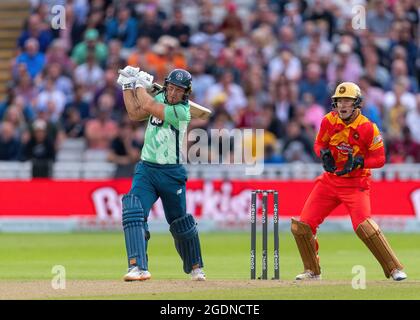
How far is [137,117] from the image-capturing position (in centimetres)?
1390

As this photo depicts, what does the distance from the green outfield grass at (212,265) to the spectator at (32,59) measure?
502 cm

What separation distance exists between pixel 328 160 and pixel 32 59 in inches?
545

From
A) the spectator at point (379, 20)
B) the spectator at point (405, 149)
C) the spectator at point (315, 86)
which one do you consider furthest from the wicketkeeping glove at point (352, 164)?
the spectator at point (379, 20)

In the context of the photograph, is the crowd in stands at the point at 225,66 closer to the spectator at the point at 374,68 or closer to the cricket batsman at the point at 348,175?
the spectator at the point at 374,68

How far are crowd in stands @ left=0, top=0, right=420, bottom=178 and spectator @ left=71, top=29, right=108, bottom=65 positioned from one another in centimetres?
3

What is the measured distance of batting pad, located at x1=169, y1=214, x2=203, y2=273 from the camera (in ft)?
46.2

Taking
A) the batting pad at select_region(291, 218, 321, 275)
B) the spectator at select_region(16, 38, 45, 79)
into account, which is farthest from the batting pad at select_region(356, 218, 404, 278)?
the spectator at select_region(16, 38, 45, 79)

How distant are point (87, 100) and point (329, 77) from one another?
16.0 ft

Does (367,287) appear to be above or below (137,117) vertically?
below

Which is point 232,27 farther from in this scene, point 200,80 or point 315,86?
point 315,86

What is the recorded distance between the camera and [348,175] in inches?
556

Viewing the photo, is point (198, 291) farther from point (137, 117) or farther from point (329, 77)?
point (329, 77)

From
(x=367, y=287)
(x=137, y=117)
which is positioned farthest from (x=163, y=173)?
(x=367, y=287)

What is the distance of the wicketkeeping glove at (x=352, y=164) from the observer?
13.9 metres
